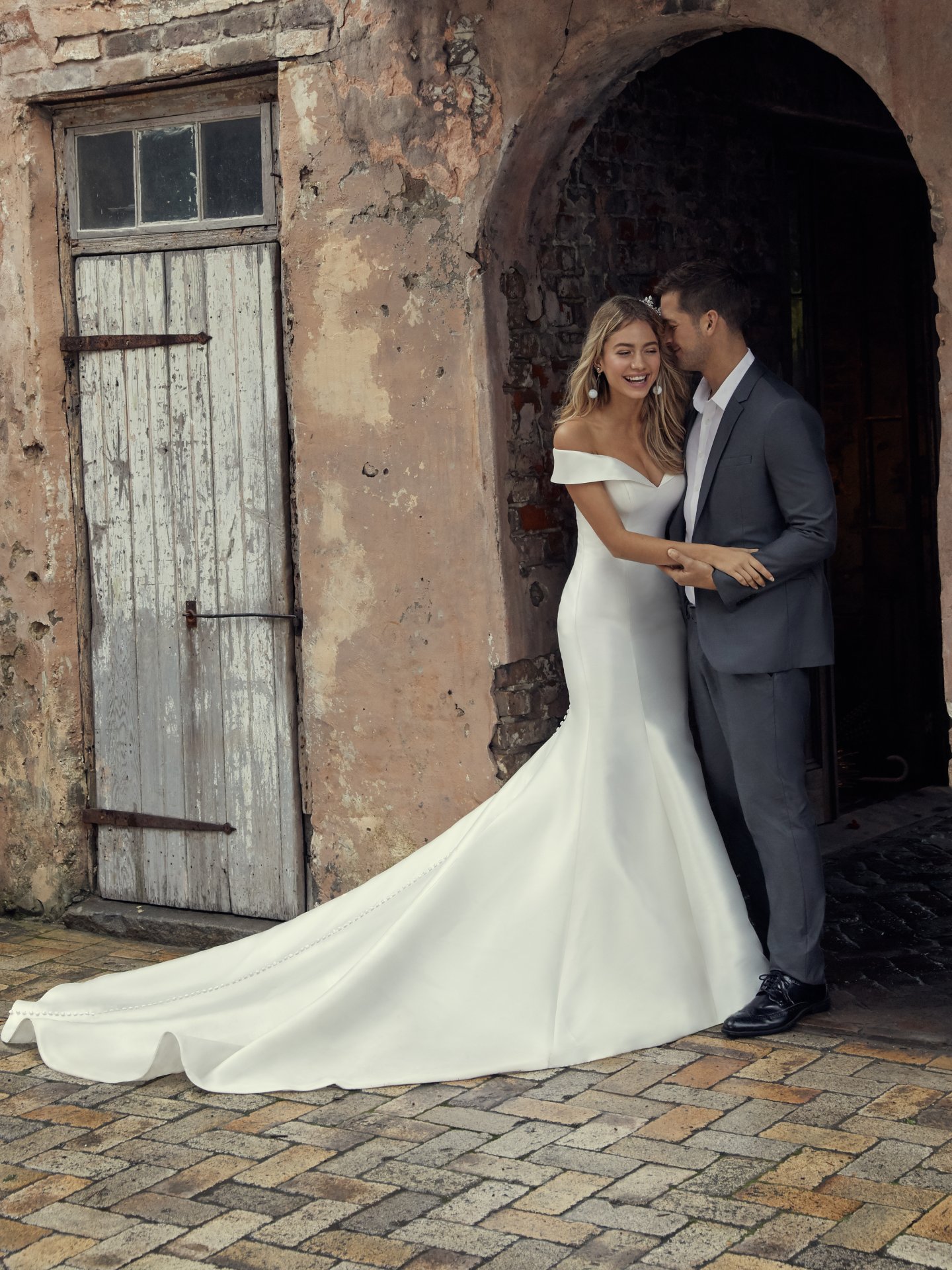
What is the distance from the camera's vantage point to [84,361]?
623 centimetres

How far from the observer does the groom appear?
184 inches

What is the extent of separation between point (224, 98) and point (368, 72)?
67 centimetres

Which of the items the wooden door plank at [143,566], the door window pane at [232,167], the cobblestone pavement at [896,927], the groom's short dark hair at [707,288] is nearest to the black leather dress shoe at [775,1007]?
the cobblestone pavement at [896,927]

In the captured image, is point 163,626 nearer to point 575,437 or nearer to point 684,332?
point 575,437

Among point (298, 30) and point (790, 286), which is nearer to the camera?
point (298, 30)

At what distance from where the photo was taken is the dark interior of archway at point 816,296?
567 centimetres

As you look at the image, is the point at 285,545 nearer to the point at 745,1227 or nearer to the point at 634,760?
the point at 634,760

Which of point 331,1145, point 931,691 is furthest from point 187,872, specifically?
point 931,691

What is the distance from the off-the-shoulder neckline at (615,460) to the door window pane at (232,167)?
1635 mm

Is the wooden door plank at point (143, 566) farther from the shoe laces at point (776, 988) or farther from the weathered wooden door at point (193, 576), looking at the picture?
the shoe laces at point (776, 988)

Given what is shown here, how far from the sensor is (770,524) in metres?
4.76

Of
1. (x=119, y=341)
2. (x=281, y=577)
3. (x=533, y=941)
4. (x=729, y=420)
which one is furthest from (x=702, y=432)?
(x=119, y=341)

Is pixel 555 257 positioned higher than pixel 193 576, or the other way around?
pixel 555 257

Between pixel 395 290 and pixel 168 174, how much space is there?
1.12 metres
